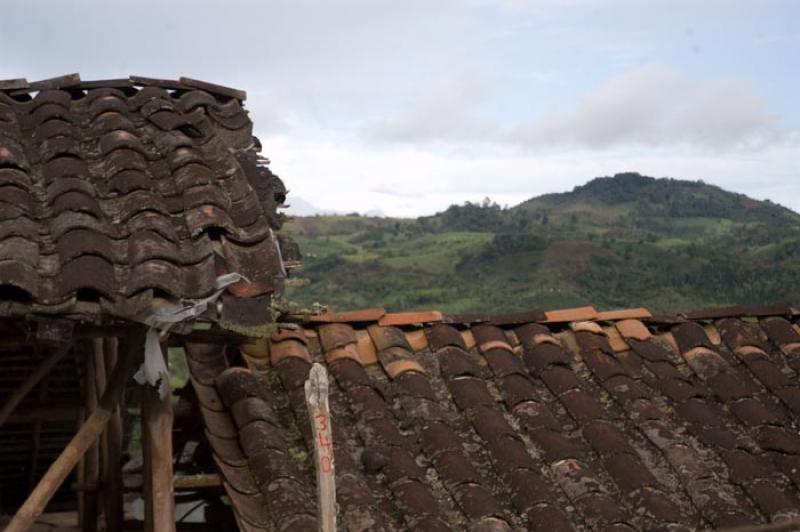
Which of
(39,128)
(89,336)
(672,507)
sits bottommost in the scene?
(672,507)

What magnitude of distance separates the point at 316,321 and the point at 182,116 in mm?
1540

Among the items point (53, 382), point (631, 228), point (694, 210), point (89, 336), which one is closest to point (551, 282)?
point (631, 228)

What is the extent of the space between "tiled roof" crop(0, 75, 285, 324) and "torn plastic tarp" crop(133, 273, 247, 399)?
4cm

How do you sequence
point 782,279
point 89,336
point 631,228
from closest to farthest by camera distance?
point 89,336 < point 782,279 < point 631,228

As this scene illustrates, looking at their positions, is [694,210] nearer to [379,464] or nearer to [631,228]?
[631,228]

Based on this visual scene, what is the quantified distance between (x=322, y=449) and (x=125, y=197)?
155 centimetres

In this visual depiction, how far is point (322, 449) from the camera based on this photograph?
4.18 m

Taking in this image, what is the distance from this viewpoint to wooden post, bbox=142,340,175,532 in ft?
15.3

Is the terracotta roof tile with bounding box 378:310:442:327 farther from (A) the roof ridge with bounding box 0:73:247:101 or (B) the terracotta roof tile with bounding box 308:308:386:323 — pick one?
(A) the roof ridge with bounding box 0:73:247:101

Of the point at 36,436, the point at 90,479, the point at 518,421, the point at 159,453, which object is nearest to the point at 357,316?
the point at 518,421

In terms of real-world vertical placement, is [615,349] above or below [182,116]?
below

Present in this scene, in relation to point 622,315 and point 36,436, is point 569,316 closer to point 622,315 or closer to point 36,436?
point 622,315

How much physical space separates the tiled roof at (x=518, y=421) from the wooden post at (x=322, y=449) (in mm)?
675

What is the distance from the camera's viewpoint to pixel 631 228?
2837 inches
